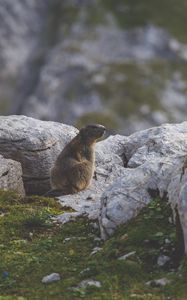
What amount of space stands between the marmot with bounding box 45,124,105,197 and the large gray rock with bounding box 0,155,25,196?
1.12m

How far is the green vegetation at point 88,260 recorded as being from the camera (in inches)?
579

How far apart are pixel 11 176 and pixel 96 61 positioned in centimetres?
13393

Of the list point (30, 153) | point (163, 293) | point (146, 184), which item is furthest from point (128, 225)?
point (30, 153)

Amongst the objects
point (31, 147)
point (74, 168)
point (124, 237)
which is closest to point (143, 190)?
point (124, 237)

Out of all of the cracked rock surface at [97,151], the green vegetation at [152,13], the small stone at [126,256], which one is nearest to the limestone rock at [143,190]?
the cracked rock surface at [97,151]

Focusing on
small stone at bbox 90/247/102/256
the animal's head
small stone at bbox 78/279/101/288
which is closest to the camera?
small stone at bbox 78/279/101/288

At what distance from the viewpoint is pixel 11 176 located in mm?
25281

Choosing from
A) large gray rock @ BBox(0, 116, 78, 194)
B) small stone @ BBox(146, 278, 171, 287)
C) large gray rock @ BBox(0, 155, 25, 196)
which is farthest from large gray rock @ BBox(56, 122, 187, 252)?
large gray rock @ BBox(0, 116, 78, 194)

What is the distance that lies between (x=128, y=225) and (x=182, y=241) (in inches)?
80.1

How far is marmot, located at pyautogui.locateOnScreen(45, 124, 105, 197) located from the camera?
25.9 meters

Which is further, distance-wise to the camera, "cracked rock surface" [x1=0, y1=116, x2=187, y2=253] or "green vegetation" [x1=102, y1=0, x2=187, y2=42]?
"green vegetation" [x1=102, y1=0, x2=187, y2=42]

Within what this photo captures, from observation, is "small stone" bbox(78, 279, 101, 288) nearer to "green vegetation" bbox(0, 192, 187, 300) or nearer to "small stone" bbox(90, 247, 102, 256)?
"green vegetation" bbox(0, 192, 187, 300)

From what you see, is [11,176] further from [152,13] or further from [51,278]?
[152,13]

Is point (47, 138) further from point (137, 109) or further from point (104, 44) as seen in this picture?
point (104, 44)
